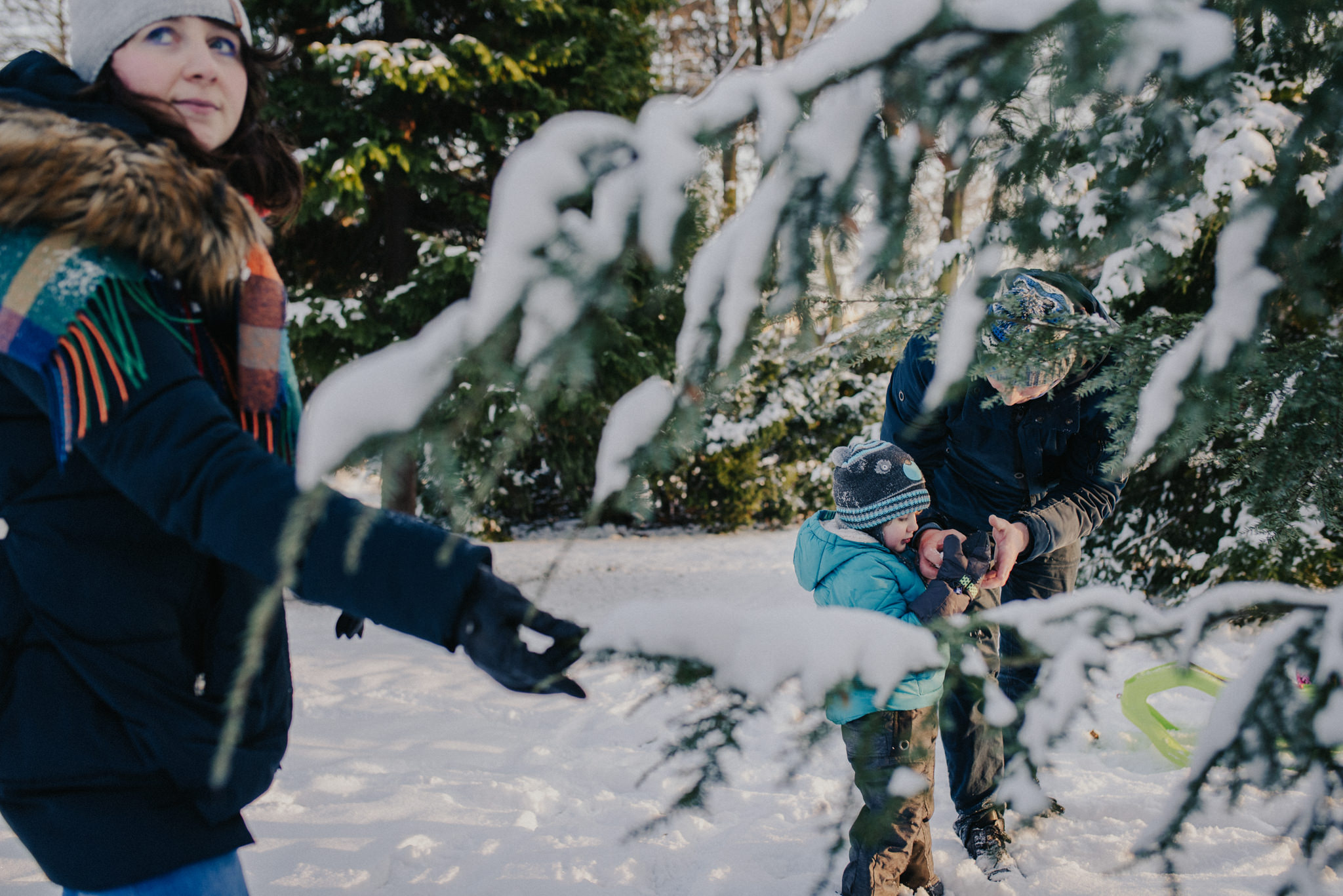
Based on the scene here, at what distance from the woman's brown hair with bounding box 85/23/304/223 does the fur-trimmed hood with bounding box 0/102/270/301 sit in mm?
154

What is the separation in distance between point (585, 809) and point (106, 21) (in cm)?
258

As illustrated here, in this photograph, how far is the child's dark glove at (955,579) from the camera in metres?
1.87

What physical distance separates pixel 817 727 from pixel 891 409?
1.62 metres

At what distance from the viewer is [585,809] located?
2.72 m

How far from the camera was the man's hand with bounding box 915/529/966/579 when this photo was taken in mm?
2020

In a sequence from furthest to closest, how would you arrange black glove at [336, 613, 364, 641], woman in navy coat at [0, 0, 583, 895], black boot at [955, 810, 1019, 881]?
1. black boot at [955, 810, 1019, 881]
2. black glove at [336, 613, 364, 641]
3. woman in navy coat at [0, 0, 583, 895]

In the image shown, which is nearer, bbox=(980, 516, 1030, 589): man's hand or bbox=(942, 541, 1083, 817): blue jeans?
bbox=(980, 516, 1030, 589): man's hand

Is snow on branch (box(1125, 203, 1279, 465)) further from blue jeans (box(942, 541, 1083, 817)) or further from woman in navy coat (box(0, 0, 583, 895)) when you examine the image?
blue jeans (box(942, 541, 1083, 817))

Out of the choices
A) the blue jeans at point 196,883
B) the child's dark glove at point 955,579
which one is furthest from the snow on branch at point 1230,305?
the blue jeans at point 196,883

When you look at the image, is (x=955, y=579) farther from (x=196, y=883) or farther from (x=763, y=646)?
(x=196, y=883)

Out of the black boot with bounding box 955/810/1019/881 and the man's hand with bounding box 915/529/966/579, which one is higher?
the man's hand with bounding box 915/529/966/579

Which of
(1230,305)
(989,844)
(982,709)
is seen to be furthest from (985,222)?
(989,844)

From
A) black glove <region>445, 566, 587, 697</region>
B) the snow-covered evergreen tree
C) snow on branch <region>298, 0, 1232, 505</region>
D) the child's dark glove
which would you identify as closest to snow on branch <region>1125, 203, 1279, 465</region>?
the snow-covered evergreen tree

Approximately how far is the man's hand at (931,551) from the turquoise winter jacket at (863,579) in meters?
0.03
